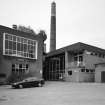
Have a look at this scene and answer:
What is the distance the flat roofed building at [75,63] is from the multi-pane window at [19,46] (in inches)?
352

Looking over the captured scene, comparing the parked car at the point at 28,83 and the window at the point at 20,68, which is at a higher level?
the window at the point at 20,68

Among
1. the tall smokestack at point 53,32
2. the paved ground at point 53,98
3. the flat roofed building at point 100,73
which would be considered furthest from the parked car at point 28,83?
the tall smokestack at point 53,32

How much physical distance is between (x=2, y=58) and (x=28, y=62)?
5.52 m

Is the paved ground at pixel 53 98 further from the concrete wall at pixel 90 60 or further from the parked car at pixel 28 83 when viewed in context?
the concrete wall at pixel 90 60

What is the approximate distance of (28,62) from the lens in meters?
33.0

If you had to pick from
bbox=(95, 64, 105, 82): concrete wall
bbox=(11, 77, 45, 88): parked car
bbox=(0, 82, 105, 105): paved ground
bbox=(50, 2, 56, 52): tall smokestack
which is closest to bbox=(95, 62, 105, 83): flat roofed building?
bbox=(95, 64, 105, 82): concrete wall

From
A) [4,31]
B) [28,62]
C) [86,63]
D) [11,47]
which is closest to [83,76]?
[86,63]

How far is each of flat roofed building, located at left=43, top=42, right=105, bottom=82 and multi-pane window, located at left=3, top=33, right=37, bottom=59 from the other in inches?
352

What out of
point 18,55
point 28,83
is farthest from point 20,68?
point 28,83

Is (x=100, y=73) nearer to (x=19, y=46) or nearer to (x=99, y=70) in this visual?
(x=99, y=70)

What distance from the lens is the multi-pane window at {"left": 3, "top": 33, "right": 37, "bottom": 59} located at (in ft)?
99.3

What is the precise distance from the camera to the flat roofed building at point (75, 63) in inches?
1414

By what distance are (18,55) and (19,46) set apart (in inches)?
68.6

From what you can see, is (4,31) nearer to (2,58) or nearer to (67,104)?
(2,58)
